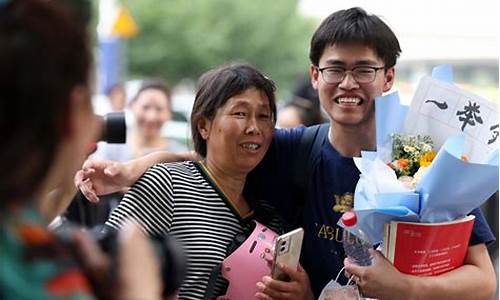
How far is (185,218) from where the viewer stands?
2375 millimetres

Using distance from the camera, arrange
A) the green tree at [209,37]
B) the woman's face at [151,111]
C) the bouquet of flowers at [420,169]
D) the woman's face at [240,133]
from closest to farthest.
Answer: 1. the bouquet of flowers at [420,169]
2. the woman's face at [240,133]
3. the woman's face at [151,111]
4. the green tree at [209,37]

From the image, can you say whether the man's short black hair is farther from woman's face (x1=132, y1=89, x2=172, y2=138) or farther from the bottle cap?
woman's face (x1=132, y1=89, x2=172, y2=138)

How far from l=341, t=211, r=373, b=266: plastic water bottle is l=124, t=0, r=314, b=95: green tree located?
84.5 ft

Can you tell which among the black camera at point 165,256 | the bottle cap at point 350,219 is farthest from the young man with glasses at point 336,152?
the black camera at point 165,256

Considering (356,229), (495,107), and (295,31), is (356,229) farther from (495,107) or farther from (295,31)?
(295,31)

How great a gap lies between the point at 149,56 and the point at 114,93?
19.8m

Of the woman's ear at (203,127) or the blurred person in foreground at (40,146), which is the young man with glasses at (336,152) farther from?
the blurred person in foreground at (40,146)

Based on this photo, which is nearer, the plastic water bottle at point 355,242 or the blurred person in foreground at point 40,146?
the blurred person in foreground at point 40,146

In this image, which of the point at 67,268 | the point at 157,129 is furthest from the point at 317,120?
the point at 67,268

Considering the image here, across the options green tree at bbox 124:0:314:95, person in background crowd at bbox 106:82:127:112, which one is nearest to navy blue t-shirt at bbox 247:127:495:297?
person in background crowd at bbox 106:82:127:112

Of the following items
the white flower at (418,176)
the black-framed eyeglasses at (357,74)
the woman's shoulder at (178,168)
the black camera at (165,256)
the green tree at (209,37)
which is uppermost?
the black-framed eyeglasses at (357,74)

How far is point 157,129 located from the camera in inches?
254

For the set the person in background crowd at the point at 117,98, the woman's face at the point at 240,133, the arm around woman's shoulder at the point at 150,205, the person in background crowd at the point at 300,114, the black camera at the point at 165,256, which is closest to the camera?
the black camera at the point at 165,256

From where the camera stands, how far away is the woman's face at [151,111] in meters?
6.38
